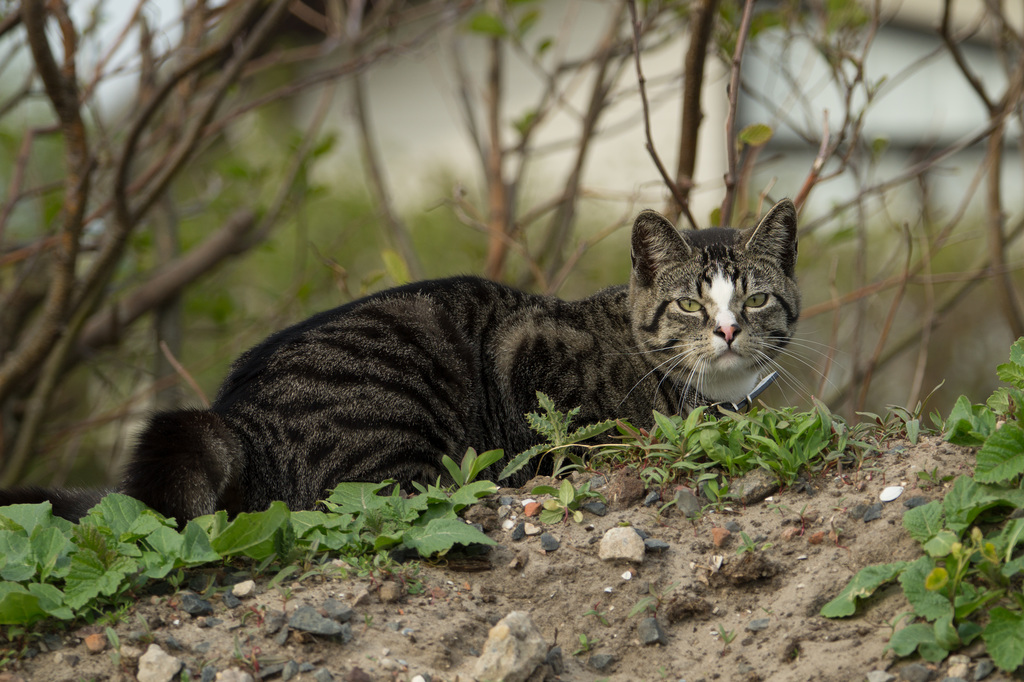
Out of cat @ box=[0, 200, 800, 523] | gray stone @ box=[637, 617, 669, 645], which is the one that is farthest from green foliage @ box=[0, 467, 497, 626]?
gray stone @ box=[637, 617, 669, 645]

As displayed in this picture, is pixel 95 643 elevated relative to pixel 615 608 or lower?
elevated

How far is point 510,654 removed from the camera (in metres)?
2.05

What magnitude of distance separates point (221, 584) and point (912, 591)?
1.67 m

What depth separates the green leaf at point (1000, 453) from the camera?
7.14 ft

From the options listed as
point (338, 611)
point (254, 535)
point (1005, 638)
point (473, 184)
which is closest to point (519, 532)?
point (338, 611)

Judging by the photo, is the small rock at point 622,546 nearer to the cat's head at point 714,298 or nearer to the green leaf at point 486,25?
the cat's head at point 714,298

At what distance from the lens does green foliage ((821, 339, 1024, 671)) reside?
199 cm

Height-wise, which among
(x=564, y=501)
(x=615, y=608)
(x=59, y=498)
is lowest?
(x=615, y=608)

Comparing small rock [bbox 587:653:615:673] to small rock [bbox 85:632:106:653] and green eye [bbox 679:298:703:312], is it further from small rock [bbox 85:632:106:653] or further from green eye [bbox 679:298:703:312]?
green eye [bbox 679:298:703:312]

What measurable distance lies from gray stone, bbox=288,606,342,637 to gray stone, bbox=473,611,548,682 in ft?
1.12

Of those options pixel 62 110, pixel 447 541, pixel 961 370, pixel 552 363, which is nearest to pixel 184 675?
pixel 447 541

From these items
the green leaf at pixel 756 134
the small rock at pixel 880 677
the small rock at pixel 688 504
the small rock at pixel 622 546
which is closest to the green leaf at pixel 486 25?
the green leaf at pixel 756 134

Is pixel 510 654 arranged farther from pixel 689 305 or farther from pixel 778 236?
pixel 778 236

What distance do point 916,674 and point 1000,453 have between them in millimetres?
581
